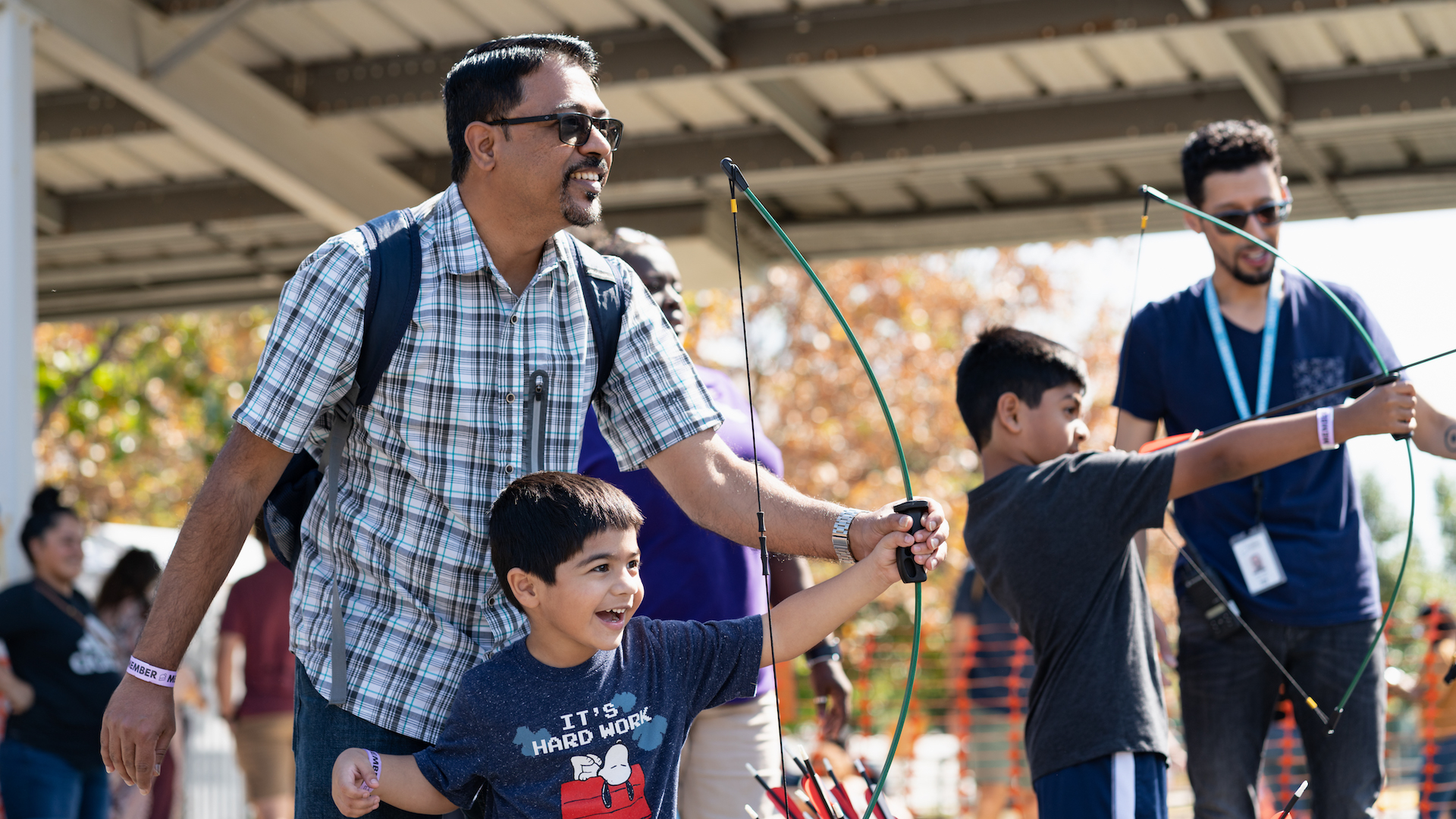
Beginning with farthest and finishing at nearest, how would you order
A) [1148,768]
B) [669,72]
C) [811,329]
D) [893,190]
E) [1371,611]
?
[811,329] < [893,190] < [669,72] < [1371,611] < [1148,768]

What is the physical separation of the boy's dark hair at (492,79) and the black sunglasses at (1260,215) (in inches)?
64.2

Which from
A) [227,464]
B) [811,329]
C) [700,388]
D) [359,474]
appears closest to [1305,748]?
[700,388]

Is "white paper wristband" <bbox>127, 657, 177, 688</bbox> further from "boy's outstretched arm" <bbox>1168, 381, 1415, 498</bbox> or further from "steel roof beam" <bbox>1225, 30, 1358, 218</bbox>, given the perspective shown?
"steel roof beam" <bbox>1225, 30, 1358, 218</bbox>

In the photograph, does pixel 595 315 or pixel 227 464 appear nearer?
pixel 227 464

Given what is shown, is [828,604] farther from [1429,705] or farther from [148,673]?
[1429,705]

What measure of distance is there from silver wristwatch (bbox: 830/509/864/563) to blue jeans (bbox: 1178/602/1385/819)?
1.30 meters

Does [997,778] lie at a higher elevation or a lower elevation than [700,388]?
lower

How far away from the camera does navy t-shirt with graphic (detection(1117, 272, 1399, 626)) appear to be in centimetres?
334

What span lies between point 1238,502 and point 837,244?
6.22 metres

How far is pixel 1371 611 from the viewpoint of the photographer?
3.36 metres

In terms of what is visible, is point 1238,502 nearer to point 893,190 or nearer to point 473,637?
point 473,637

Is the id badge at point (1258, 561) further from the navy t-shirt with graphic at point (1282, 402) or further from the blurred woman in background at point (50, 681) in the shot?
the blurred woman in background at point (50, 681)

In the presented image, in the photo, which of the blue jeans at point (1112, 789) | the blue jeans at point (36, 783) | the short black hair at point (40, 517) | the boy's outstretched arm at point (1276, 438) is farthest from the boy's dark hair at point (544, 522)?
the blue jeans at point (36, 783)

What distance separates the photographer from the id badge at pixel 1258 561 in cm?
333
